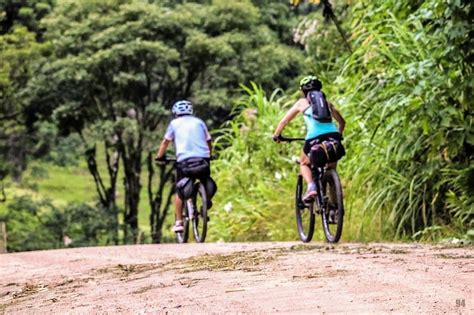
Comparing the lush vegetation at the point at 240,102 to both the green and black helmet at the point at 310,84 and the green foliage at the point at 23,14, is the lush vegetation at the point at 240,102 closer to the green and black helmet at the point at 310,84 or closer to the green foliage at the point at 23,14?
the green foliage at the point at 23,14

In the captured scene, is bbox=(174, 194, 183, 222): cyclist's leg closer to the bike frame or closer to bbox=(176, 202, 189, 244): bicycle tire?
bbox=(176, 202, 189, 244): bicycle tire

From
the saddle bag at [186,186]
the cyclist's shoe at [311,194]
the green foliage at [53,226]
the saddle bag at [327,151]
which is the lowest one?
the green foliage at [53,226]

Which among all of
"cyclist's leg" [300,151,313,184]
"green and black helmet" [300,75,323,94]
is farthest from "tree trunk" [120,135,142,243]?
"green and black helmet" [300,75,323,94]

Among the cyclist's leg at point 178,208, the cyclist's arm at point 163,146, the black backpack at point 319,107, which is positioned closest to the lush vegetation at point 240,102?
the black backpack at point 319,107

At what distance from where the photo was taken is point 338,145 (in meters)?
9.80

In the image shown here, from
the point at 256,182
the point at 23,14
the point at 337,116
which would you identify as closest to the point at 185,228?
the point at 256,182

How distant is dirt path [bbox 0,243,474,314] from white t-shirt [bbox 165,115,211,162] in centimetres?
286

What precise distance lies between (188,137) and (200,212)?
3.64 ft

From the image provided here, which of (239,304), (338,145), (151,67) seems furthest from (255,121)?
(239,304)

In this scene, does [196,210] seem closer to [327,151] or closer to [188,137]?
[188,137]

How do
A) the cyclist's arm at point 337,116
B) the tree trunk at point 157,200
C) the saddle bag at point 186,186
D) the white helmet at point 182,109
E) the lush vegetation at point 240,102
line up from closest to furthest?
the cyclist's arm at point 337,116
the lush vegetation at point 240,102
the white helmet at point 182,109
the saddle bag at point 186,186
the tree trunk at point 157,200

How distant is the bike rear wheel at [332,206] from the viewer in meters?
9.80

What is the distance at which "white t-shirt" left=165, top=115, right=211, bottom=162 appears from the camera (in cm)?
1229

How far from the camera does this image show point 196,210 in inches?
504
